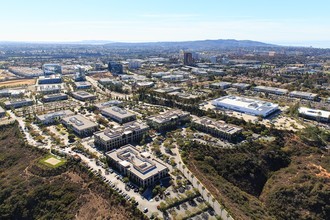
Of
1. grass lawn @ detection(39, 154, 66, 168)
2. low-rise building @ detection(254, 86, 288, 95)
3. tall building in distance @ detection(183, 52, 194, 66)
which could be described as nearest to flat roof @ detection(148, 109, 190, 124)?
grass lawn @ detection(39, 154, 66, 168)

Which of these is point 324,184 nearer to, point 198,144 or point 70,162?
point 198,144

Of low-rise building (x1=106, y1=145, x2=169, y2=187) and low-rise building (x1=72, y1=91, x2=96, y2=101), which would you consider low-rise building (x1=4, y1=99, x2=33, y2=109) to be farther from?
low-rise building (x1=106, y1=145, x2=169, y2=187)

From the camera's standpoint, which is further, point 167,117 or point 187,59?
point 187,59

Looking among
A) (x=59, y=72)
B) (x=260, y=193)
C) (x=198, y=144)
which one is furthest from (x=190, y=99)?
(x=59, y=72)

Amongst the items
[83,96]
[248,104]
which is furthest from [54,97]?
[248,104]

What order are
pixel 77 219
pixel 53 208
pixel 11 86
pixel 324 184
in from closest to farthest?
pixel 77 219, pixel 53 208, pixel 324 184, pixel 11 86

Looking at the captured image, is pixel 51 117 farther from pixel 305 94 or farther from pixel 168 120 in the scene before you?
pixel 305 94
